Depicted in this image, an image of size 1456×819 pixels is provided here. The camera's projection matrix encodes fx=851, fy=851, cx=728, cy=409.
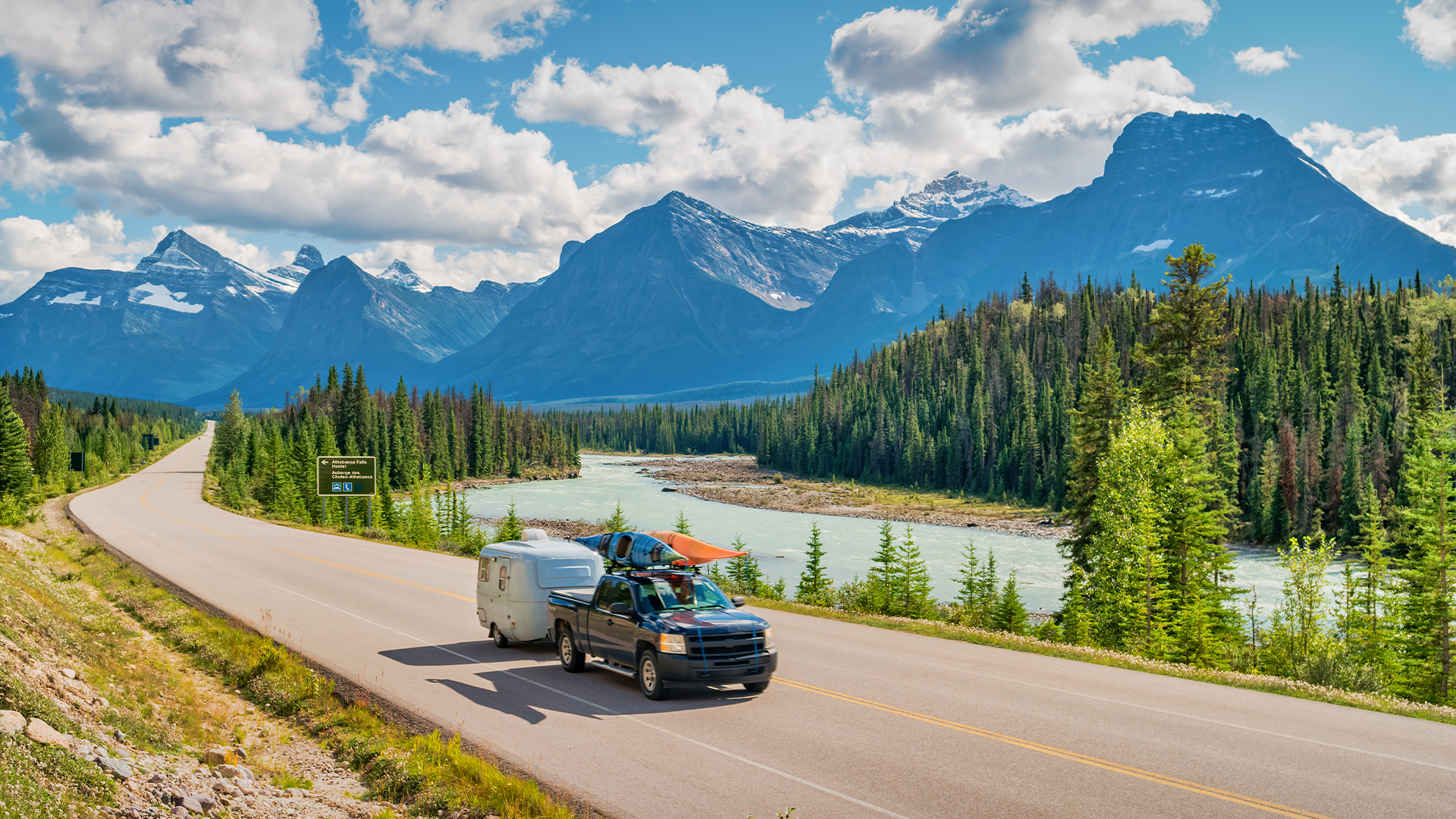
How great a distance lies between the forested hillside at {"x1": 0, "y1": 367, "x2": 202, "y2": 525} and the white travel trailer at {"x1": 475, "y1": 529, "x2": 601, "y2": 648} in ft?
146

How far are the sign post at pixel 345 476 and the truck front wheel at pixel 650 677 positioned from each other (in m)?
41.6

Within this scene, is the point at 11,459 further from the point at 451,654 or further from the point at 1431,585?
the point at 1431,585

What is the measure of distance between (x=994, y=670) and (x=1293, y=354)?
351 feet

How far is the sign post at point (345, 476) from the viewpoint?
51250 millimetres

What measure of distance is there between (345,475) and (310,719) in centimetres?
4163

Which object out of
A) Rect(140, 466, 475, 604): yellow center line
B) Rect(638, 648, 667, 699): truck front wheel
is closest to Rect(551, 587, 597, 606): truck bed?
Rect(638, 648, 667, 699): truck front wheel

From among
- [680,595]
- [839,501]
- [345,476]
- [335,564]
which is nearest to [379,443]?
[839,501]

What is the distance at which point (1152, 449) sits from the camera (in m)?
29.8

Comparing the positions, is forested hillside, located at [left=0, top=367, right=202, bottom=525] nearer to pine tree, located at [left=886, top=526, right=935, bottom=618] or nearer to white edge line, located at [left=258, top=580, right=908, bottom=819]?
white edge line, located at [left=258, top=580, right=908, bottom=819]

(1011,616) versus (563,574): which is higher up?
(563,574)

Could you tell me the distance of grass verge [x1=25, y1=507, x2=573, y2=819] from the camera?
992 cm

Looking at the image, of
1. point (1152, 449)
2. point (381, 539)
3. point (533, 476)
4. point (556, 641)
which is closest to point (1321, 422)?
point (1152, 449)

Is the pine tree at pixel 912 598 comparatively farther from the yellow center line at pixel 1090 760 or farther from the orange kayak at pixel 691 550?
the yellow center line at pixel 1090 760

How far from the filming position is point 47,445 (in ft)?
290
